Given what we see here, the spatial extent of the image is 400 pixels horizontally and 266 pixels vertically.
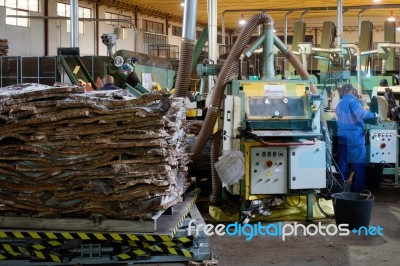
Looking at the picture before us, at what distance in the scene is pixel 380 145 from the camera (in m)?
9.36

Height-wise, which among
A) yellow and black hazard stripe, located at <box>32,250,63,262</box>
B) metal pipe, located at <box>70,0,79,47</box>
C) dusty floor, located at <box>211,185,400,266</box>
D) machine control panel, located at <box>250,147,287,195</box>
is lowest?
dusty floor, located at <box>211,185,400,266</box>

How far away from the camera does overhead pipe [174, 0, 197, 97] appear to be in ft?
23.0

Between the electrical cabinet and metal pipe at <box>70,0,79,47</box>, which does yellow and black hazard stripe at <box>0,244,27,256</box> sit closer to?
the electrical cabinet

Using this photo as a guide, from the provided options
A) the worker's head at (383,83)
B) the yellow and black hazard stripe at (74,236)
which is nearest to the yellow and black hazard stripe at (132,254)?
the yellow and black hazard stripe at (74,236)

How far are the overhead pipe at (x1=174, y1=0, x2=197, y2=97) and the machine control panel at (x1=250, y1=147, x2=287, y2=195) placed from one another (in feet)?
3.77

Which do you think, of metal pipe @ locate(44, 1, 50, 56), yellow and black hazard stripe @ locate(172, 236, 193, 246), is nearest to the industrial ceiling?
Result: metal pipe @ locate(44, 1, 50, 56)

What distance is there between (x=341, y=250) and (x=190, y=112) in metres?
4.61

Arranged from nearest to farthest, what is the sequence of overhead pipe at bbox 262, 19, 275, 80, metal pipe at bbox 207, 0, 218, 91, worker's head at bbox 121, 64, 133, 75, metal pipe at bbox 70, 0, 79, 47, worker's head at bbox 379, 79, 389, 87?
overhead pipe at bbox 262, 19, 275, 80 → worker's head at bbox 121, 64, 133, 75 → metal pipe at bbox 207, 0, 218, 91 → worker's head at bbox 379, 79, 389, 87 → metal pipe at bbox 70, 0, 79, 47

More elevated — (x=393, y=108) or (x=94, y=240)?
(x=393, y=108)

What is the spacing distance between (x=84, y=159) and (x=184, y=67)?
2.34m

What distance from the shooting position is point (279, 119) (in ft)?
23.3

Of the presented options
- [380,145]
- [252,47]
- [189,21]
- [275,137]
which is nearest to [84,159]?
[275,137]

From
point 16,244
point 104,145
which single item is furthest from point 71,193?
point 16,244

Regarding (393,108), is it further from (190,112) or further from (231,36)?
(231,36)
